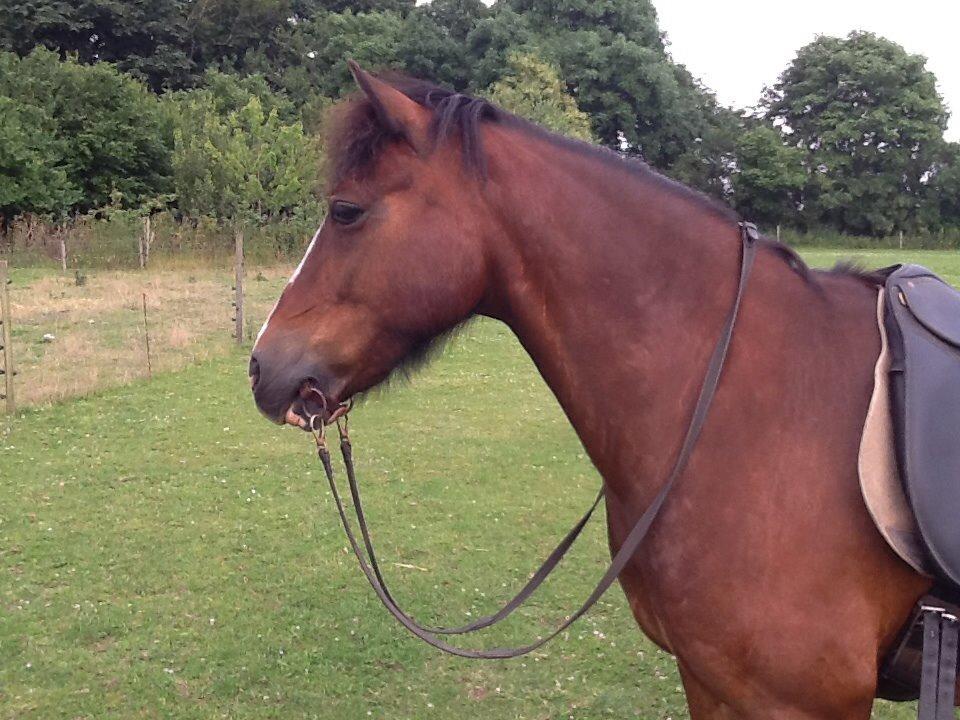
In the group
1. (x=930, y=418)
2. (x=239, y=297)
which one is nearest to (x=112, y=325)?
(x=239, y=297)

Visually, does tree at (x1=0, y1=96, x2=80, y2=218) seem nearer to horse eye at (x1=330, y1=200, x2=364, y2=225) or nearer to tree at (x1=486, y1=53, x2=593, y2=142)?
tree at (x1=486, y1=53, x2=593, y2=142)

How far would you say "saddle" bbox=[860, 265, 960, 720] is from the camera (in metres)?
1.79

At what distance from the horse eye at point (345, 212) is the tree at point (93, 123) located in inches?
1200

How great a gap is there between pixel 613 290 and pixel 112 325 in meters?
14.0

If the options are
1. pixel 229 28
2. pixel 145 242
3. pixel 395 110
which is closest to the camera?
pixel 395 110

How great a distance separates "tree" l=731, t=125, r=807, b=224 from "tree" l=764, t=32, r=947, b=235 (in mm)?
1245

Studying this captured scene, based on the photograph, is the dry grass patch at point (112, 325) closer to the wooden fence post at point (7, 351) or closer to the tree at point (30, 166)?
the wooden fence post at point (7, 351)

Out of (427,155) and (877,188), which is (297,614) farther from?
(877,188)

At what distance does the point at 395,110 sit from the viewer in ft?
6.43

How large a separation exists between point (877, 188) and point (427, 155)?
49.0 metres

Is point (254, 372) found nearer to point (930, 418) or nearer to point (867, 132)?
point (930, 418)

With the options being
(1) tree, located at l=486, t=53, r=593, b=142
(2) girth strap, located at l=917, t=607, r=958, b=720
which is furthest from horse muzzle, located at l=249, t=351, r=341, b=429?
(1) tree, located at l=486, t=53, r=593, b=142

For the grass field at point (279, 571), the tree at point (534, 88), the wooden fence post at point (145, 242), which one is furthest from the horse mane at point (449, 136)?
the tree at point (534, 88)

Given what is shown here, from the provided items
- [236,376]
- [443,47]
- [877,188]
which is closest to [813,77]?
[877,188]
